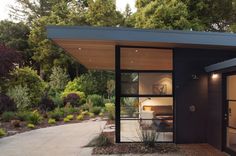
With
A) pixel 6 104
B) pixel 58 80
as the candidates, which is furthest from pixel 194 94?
pixel 58 80

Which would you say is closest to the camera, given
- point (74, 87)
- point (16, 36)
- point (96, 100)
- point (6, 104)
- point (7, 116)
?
point (7, 116)

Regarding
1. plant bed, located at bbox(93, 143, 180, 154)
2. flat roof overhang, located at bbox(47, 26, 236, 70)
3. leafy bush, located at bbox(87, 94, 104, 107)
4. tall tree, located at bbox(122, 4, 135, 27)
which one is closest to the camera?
flat roof overhang, located at bbox(47, 26, 236, 70)

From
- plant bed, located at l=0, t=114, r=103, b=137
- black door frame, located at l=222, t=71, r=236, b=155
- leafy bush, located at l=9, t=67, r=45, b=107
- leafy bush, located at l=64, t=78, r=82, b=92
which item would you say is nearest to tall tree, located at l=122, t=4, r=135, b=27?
leafy bush, located at l=64, t=78, r=82, b=92

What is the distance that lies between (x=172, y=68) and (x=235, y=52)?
211cm

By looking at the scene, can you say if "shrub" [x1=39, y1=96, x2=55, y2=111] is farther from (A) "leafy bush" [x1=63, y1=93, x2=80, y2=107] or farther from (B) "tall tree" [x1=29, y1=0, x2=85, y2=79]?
(B) "tall tree" [x1=29, y1=0, x2=85, y2=79]

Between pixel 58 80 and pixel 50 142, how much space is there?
50.5 ft

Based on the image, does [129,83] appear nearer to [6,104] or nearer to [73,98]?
[6,104]

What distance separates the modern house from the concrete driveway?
1.46 metres

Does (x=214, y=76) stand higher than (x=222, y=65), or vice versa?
(x=222, y=65)

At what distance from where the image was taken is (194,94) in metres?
9.48

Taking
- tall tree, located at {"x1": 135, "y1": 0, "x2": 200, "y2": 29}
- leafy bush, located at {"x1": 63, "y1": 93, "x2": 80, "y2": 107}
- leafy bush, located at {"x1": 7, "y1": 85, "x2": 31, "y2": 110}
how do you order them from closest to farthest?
leafy bush, located at {"x1": 7, "y1": 85, "x2": 31, "y2": 110}, tall tree, located at {"x1": 135, "y1": 0, "x2": 200, "y2": 29}, leafy bush, located at {"x1": 63, "y1": 93, "x2": 80, "y2": 107}

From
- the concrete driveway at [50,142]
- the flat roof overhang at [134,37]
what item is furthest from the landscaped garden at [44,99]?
the flat roof overhang at [134,37]

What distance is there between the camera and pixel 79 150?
835 cm

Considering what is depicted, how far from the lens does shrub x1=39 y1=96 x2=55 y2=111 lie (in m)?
17.4
